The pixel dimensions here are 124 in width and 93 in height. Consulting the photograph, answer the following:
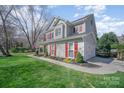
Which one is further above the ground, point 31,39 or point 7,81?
point 31,39

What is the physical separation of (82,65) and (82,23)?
2.60m

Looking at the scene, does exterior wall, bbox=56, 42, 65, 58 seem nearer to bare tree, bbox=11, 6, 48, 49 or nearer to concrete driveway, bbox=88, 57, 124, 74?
bare tree, bbox=11, 6, 48, 49

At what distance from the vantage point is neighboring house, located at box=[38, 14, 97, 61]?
6636 mm

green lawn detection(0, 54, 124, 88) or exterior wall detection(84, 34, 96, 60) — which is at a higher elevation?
exterior wall detection(84, 34, 96, 60)

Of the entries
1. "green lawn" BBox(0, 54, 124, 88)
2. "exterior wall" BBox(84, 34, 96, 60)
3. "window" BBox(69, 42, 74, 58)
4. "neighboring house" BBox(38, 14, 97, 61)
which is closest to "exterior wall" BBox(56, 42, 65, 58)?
"neighboring house" BBox(38, 14, 97, 61)

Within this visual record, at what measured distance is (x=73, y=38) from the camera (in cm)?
716

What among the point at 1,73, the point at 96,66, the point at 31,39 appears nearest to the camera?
the point at 1,73

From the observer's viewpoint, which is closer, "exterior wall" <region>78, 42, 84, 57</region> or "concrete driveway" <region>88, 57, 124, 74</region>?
"concrete driveway" <region>88, 57, 124, 74</region>

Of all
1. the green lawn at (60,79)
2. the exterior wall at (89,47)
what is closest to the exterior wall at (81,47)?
the exterior wall at (89,47)

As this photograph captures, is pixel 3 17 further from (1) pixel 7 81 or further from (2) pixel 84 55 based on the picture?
(2) pixel 84 55

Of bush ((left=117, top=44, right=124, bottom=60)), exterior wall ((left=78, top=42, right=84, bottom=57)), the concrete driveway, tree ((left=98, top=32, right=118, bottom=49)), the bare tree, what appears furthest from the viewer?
exterior wall ((left=78, top=42, right=84, bottom=57))
